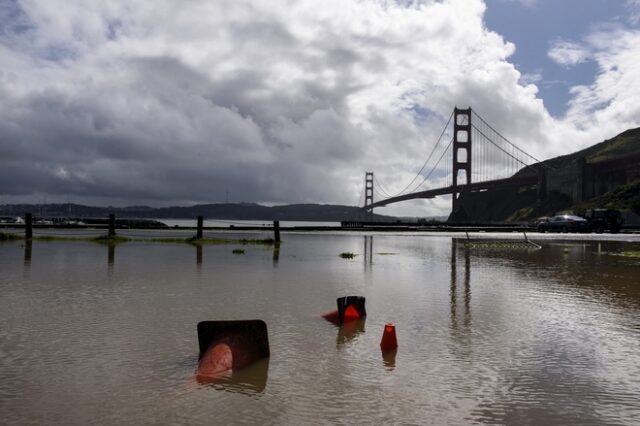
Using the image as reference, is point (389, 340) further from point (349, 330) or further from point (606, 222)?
point (606, 222)

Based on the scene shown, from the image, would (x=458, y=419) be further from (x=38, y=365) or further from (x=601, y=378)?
(x=38, y=365)

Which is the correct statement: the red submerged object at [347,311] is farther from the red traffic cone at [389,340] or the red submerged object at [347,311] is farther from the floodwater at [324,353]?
the red traffic cone at [389,340]

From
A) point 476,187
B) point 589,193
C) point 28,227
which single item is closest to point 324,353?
point 28,227

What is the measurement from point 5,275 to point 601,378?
14.7 meters

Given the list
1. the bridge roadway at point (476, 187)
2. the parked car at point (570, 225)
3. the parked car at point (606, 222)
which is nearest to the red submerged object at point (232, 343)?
the parked car at point (570, 225)

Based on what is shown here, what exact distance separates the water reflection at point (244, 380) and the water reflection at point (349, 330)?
67.7 inches

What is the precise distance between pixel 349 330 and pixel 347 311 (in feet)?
2.14

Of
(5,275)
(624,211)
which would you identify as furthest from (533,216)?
(5,275)

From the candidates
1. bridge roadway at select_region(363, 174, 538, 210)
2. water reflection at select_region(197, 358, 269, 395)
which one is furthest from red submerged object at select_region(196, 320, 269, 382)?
bridge roadway at select_region(363, 174, 538, 210)

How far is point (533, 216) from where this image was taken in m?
113

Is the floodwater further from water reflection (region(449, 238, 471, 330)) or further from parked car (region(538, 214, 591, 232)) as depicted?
parked car (region(538, 214, 591, 232))

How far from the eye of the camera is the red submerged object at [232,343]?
6578 mm

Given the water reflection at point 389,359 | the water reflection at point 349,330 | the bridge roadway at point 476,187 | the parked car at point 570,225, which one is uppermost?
the bridge roadway at point 476,187

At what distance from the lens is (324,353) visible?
7.32m
